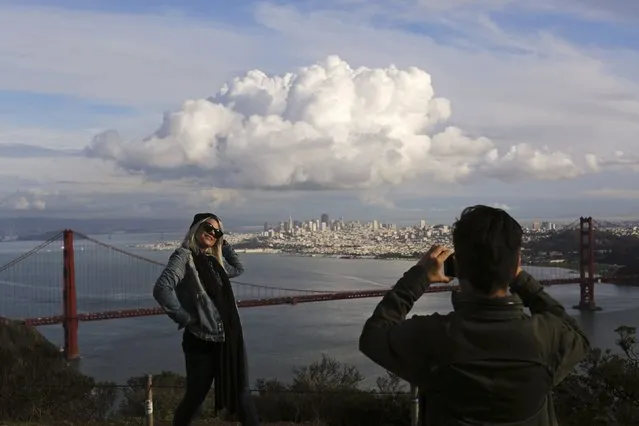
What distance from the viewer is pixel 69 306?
17344 mm

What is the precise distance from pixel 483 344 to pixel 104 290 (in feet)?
98.3

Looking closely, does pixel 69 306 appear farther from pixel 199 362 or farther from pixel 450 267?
pixel 450 267

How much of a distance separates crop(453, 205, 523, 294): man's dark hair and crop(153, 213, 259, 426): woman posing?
1246mm

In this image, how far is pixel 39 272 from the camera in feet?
135

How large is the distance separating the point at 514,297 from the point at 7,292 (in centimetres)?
2987

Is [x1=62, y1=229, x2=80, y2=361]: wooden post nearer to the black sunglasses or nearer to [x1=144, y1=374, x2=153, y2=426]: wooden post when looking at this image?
[x1=144, y1=374, x2=153, y2=426]: wooden post

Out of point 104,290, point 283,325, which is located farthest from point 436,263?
point 104,290

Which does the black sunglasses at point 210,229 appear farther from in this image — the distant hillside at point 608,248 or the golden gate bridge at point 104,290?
the distant hillside at point 608,248

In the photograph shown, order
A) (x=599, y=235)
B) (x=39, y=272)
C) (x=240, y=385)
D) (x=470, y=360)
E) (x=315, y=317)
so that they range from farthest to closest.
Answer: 1. (x=39, y=272)
2. (x=599, y=235)
3. (x=315, y=317)
4. (x=240, y=385)
5. (x=470, y=360)

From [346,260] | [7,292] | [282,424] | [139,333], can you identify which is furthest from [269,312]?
[282,424]

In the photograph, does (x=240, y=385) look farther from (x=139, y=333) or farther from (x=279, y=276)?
(x=279, y=276)

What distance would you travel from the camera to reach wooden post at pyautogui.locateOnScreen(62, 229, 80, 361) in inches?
631

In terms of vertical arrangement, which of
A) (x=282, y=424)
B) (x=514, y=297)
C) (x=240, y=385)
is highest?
(x=514, y=297)

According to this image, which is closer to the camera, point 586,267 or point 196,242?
point 196,242
